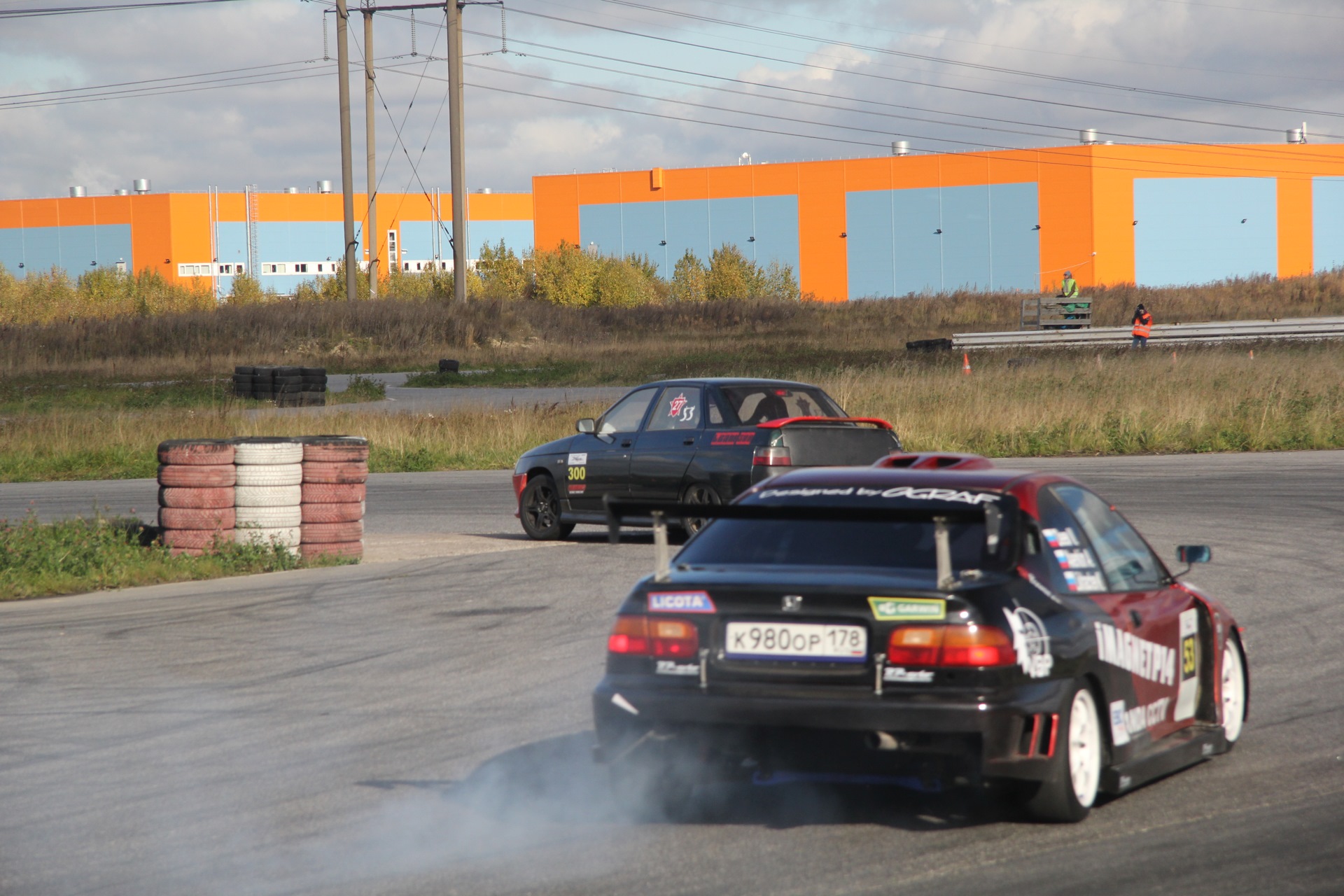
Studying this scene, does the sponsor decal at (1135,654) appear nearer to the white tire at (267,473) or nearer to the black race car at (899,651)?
the black race car at (899,651)

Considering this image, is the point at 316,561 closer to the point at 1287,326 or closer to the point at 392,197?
the point at 1287,326

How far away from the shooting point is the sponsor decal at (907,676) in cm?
472

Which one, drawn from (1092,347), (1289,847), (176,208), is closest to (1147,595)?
(1289,847)

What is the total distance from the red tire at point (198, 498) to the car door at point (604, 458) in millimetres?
3256

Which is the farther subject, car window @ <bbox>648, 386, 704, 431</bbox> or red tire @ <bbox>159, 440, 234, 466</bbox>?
car window @ <bbox>648, 386, 704, 431</bbox>

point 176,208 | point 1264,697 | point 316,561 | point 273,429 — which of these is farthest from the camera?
point 176,208

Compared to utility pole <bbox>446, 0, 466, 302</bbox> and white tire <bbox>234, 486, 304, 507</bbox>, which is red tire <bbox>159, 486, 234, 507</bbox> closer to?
white tire <bbox>234, 486, 304, 507</bbox>

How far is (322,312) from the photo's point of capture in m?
58.9

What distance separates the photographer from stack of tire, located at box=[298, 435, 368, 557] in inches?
491

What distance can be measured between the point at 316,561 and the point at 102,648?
3.61 m

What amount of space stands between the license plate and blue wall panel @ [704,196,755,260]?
94376mm

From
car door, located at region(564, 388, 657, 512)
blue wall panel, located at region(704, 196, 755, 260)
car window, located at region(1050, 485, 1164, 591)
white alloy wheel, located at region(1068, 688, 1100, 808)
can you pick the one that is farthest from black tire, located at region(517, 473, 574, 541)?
blue wall panel, located at region(704, 196, 755, 260)

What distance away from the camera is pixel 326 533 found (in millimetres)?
12641

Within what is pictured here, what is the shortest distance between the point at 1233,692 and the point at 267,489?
8.56m
